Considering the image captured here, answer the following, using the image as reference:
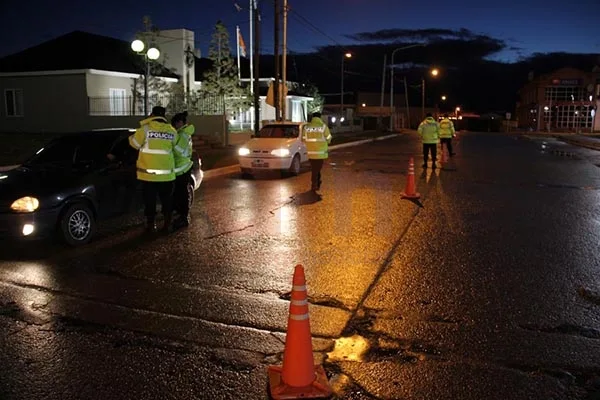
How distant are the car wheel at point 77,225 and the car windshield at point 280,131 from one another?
9.90 m

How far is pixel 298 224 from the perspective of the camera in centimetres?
970

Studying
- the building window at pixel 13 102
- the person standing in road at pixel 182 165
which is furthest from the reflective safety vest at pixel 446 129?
the building window at pixel 13 102

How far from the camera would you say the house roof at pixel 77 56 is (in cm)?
2817

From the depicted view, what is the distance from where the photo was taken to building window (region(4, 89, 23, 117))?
95.7 ft

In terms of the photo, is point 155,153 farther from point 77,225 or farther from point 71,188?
point 77,225

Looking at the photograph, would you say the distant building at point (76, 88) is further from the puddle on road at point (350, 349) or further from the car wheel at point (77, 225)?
the puddle on road at point (350, 349)

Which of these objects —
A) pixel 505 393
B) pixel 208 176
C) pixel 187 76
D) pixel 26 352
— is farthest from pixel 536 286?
pixel 187 76

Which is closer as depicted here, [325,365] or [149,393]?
[149,393]

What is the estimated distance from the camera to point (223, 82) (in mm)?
31359

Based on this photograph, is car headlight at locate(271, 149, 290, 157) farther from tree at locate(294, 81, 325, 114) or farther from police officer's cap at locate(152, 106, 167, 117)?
tree at locate(294, 81, 325, 114)

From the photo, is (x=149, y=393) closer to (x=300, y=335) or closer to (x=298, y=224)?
(x=300, y=335)

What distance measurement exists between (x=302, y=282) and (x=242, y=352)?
3.31ft

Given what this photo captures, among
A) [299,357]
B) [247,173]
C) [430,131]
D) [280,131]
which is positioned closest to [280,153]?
[247,173]

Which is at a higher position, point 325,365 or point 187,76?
point 187,76
